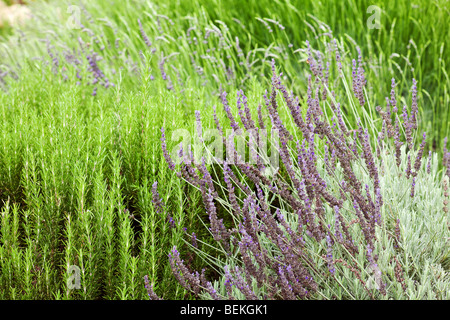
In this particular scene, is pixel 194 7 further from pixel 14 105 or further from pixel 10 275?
pixel 10 275

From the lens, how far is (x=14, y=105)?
2717mm

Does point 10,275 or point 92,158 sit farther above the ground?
point 92,158

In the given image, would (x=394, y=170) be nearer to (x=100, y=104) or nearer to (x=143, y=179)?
(x=143, y=179)

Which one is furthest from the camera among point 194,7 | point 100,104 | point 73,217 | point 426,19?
point 194,7

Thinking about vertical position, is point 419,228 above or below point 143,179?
below

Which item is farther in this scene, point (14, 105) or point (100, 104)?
point (14, 105)

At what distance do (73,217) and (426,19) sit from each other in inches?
135

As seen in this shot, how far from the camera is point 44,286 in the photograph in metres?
1.76

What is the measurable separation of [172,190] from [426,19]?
3059 mm

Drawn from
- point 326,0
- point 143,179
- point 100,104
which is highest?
point 326,0
